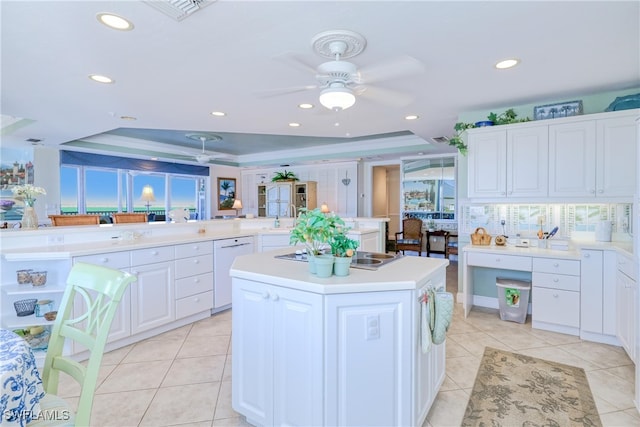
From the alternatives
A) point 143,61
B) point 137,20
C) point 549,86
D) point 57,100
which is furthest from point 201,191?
point 549,86

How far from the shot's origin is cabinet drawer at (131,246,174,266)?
9.85ft

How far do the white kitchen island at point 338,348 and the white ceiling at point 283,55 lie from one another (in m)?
1.31

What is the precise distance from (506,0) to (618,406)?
2.52 m

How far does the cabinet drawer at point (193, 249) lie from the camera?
3.39 m

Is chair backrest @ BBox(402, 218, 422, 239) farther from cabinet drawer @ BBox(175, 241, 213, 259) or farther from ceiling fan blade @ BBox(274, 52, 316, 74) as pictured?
ceiling fan blade @ BBox(274, 52, 316, 74)

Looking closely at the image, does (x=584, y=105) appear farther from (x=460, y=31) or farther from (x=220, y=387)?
(x=220, y=387)

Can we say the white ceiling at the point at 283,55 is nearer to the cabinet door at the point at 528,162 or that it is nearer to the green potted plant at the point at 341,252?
the cabinet door at the point at 528,162

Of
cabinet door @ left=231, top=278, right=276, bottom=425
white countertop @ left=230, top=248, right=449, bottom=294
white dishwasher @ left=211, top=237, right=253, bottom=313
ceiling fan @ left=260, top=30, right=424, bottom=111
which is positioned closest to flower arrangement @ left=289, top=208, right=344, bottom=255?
white countertop @ left=230, top=248, right=449, bottom=294

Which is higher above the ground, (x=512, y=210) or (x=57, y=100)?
(x=57, y=100)

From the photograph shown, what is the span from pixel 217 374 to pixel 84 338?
136 centimetres

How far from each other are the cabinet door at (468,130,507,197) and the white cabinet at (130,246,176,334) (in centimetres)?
340

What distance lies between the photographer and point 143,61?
2.43 meters

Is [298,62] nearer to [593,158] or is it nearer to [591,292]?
[593,158]

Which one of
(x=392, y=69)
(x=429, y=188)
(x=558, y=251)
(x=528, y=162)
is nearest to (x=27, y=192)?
(x=392, y=69)
